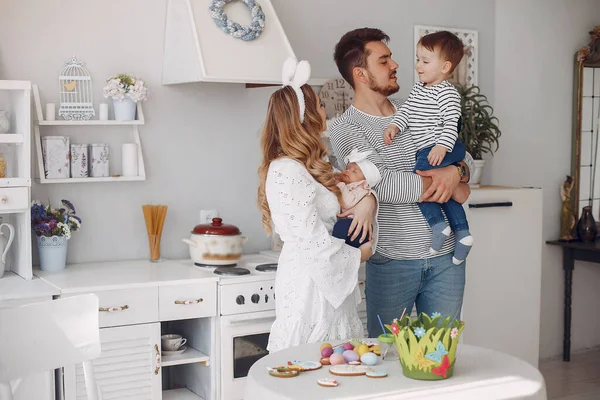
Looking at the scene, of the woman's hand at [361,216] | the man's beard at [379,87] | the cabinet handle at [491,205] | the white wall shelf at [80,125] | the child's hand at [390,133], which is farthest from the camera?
the cabinet handle at [491,205]

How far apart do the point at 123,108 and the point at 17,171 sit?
534 mm

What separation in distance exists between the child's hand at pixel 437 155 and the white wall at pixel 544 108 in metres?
1.98

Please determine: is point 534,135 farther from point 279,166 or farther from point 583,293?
point 279,166

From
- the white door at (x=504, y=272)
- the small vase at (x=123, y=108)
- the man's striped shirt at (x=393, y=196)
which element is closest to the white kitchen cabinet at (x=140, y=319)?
the small vase at (x=123, y=108)

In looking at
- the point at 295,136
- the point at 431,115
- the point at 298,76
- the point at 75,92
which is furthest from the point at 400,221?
the point at 75,92

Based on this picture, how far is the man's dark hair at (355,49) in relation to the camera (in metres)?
3.23

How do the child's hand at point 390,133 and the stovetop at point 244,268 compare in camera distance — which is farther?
the stovetop at point 244,268

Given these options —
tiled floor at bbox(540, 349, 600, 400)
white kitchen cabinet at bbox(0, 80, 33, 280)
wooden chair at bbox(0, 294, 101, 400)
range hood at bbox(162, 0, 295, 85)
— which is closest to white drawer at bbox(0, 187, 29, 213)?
white kitchen cabinet at bbox(0, 80, 33, 280)

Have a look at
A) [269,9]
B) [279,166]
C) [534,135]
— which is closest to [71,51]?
[269,9]

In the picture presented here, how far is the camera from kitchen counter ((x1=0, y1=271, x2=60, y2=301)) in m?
2.99

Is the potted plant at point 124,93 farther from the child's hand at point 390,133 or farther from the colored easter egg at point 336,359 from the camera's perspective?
the colored easter egg at point 336,359

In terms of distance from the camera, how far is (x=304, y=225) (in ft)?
9.04

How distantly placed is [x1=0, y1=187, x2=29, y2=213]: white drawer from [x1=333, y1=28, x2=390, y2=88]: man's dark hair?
134 cm

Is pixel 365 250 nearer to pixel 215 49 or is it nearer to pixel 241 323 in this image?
pixel 241 323
